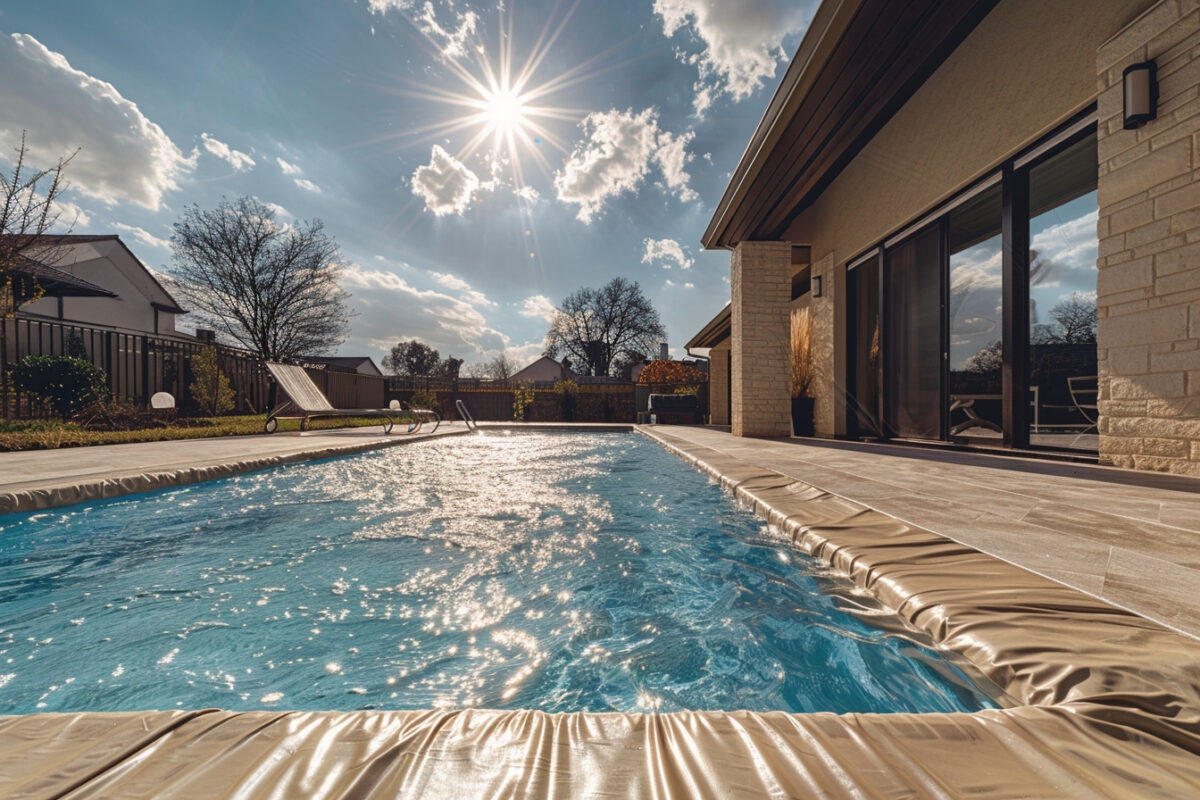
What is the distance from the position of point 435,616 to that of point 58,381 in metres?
8.18

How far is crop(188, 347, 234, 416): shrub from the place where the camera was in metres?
8.38

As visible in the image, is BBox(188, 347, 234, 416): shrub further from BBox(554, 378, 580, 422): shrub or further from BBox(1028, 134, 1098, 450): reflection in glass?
BBox(1028, 134, 1098, 450): reflection in glass

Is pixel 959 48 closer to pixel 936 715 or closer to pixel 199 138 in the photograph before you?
pixel 936 715

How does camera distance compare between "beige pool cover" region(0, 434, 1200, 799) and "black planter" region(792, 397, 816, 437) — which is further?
"black planter" region(792, 397, 816, 437)

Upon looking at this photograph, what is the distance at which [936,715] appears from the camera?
0.71 metres

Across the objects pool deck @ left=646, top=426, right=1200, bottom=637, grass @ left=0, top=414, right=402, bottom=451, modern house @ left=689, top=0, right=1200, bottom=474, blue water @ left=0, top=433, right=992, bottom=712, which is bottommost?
blue water @ left=0, top=433, right=992, bottom=712

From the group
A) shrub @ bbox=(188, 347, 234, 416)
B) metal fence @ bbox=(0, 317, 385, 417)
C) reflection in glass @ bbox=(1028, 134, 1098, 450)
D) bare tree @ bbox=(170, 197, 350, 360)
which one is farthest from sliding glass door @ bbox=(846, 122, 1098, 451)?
bare tree @ bbox=(170, 197, 350, 360)

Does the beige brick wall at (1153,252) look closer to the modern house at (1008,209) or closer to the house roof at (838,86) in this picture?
the modern house at (1008,209)

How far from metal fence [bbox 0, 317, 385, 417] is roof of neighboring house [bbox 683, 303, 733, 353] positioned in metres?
9.89

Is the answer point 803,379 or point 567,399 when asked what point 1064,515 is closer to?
point 803,379

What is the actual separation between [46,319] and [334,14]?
21.3ft

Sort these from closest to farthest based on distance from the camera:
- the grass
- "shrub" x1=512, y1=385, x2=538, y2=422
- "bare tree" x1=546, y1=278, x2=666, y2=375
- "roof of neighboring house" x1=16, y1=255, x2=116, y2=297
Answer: the grass < "roof of neighboring house" x1=16, y1=255, x2=116, y2=297 < "shrub" x1=512, y1=385, x2=538, y2=422 < "bare tree" x1=546, y1=278, x2=666, y2=375

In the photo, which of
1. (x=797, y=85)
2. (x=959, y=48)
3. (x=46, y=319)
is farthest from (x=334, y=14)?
(x=959, y=48)

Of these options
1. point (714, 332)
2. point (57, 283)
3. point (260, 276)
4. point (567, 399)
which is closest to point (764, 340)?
point (714, 332)
